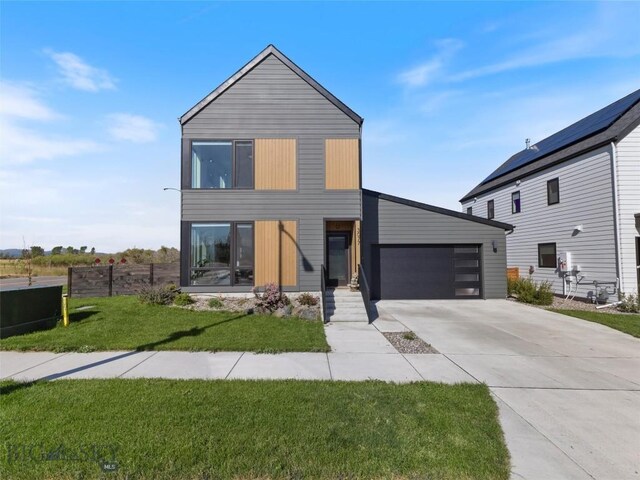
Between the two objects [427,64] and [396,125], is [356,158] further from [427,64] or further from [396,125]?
[396,125]

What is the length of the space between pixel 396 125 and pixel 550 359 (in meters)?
12.2

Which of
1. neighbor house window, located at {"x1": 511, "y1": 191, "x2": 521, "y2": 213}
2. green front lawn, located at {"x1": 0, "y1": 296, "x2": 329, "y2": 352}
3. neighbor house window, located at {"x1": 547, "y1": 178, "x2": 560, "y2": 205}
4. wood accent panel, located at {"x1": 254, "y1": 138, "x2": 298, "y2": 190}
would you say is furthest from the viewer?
neighbor house window, located at {"x1": 511, "y1": 191, "x2": 521, "y2": 213}

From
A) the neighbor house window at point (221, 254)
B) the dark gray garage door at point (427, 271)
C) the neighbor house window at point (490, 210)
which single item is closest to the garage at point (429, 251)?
the dark gray garage door at point (427, 271)

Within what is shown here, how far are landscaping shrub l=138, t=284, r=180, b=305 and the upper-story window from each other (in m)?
3.52

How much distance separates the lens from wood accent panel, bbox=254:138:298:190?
33.2 feet

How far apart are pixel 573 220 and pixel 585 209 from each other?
69 centimetres

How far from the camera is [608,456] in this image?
2.80m

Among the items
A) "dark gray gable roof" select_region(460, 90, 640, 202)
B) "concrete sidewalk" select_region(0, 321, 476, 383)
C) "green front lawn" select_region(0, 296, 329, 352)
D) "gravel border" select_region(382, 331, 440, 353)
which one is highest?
"dark gray gable roof" select_region(460, 90, 640, 202)

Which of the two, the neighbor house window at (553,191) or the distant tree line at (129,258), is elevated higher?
the neighbor house window at (553,191)

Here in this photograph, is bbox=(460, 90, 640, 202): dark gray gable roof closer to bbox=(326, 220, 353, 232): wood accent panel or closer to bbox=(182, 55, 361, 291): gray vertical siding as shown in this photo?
bbox=(182, 55, 361, 291): gray vertical siding

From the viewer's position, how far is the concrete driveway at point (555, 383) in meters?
2.77

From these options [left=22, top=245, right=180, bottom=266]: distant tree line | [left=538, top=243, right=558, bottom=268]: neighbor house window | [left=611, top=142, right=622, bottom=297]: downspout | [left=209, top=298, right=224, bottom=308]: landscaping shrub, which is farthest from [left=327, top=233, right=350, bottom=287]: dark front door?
[left=22, top=245, right=180, bottom=266]: distant tree line

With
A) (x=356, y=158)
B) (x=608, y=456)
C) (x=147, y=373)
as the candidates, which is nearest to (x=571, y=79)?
(x=356, y=158)

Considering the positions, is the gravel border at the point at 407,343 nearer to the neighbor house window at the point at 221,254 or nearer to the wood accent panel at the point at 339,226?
the wood accent panel at the point at 339,226
